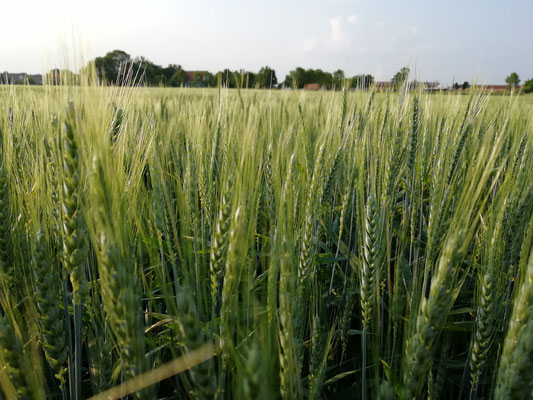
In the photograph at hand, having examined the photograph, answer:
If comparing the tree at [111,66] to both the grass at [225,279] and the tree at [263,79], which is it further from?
the tree at [263,79]

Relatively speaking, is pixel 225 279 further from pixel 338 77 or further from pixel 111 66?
pixel 111 66

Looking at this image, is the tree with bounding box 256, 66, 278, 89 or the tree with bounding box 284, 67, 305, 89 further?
the tree with bounding box 256, 66, 278, 89

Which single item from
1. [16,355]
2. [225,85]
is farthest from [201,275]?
[225,85]

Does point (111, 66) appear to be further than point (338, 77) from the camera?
Yes

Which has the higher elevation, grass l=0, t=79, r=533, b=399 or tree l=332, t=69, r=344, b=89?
tree l=332, t=69, r=344, b=89

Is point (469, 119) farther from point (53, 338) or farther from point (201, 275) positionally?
point (53, 338)

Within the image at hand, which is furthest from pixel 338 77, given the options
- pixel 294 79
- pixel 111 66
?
pixel 111 66

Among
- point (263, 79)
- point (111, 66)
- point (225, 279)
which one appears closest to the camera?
point (225, 279)

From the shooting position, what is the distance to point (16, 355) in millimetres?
682

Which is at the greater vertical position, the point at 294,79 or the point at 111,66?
the point at 111,66

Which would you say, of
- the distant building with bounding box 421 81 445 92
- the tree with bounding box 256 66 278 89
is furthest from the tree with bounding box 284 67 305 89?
the distant building with bounding box 421 81 445 92

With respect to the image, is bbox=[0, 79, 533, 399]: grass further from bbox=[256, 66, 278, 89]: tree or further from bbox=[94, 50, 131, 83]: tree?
bbox=[256, 66, 278, 89]: tree

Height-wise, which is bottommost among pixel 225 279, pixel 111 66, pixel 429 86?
pixel 225 279

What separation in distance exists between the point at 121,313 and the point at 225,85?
1.36m
